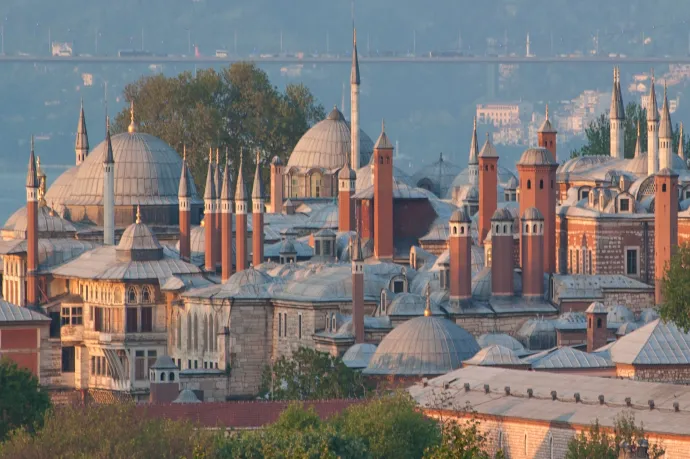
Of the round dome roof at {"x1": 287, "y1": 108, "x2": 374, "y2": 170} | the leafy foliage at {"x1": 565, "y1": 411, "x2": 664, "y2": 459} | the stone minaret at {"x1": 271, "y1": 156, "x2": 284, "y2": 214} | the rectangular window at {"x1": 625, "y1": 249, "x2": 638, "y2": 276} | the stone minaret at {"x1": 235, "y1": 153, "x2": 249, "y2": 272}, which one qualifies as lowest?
the leafy foliage at {"x1": 565, "y1": 411, "x2": 664, "y2": 459}

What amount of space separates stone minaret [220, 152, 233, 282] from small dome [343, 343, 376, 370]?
1048cm

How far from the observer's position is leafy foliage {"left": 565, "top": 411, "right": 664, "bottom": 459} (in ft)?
174

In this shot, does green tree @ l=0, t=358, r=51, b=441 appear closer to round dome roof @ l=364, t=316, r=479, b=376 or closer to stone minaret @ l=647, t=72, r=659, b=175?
round dome roof @ l=364, t=316, r=479, b=376

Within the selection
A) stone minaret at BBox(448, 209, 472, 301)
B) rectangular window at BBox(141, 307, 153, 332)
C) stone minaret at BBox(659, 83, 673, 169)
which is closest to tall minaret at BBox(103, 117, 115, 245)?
rectangular window at BBox(141, 307, 153, 332)

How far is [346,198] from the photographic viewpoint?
291ft

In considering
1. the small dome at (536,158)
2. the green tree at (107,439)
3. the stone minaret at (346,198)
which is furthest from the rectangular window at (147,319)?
the green tree at (107,439)

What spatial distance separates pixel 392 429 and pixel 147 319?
28.0 m

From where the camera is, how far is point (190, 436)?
54.3m

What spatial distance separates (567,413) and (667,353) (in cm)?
1118

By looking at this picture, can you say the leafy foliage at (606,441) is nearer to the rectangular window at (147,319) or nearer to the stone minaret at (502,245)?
the stone minaret at (502,245)

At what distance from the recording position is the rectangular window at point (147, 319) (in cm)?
8425

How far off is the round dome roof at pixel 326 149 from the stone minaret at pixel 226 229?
1592 cm

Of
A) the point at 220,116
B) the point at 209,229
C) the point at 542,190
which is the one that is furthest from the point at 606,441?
the point at 220,116

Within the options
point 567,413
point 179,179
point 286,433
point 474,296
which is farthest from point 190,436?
point 179,179
